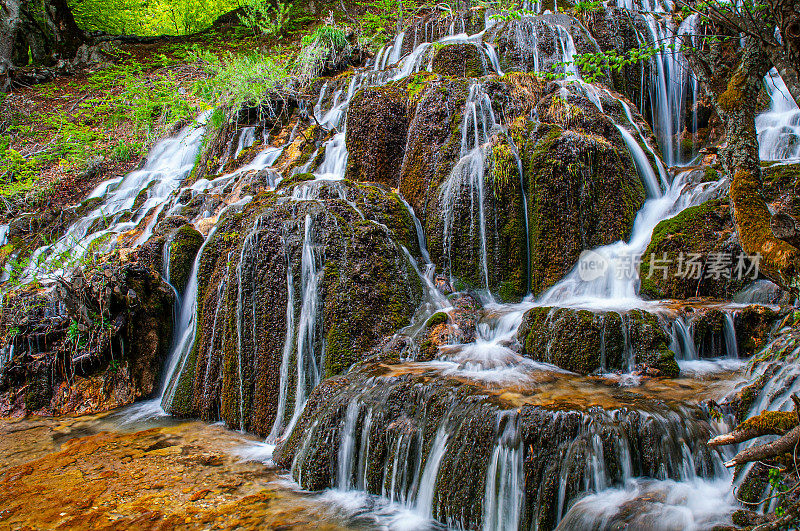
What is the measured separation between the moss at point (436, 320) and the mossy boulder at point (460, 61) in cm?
703

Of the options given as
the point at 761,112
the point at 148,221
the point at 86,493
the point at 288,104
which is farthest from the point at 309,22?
the point at 86,493

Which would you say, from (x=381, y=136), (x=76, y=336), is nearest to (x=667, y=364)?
(x=381, y=136)

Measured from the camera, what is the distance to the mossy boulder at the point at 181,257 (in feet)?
24.8

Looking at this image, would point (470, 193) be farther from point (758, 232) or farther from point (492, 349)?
point (758, 232)

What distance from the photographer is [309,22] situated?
71.1ft

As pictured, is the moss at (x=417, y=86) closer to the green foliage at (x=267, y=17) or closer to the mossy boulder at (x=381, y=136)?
the mossy boulder at (x=381, y=136)

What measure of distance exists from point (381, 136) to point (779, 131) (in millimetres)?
6858

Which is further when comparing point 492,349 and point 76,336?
point 76,336

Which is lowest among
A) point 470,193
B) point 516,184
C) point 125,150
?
point 470,193

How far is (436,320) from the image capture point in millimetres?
5723

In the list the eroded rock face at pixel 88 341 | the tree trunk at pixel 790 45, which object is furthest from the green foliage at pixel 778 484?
the eroded rock face at pixel 88 341

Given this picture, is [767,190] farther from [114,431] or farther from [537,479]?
[114,431]

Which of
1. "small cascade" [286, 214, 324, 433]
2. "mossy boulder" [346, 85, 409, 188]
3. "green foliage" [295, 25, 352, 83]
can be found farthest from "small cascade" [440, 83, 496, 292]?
"green foliage" [295, 25, 352, 83]

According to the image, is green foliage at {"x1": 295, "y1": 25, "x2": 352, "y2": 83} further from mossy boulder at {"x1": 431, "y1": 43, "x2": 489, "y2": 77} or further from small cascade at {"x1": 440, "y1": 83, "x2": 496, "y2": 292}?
small cascade at {"x1": 440, "y1": 83, "x2": 496, "y2": 292}
